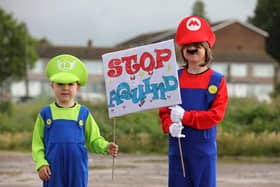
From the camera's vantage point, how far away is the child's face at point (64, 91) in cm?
492

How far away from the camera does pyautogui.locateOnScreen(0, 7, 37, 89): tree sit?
55.3 m

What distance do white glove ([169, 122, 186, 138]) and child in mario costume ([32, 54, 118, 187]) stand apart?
1.55ft

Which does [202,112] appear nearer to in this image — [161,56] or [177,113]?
[177,113]

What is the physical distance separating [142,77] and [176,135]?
643mm

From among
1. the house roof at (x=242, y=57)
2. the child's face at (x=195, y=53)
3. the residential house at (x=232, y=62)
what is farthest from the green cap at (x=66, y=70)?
the house roof at (x=242, y=57)

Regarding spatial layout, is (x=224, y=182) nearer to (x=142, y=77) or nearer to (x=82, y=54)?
(x=142, y=77)

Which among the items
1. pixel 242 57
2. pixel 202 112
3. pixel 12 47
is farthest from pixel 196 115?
pixel 242 57

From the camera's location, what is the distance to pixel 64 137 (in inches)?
191

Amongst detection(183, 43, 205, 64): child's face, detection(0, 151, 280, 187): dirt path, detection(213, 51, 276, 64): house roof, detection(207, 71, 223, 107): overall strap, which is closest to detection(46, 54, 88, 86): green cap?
detection(183, 43, 205, 64): child's face

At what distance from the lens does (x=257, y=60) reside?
217ft

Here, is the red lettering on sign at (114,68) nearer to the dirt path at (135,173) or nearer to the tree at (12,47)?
the dirt path at (135,173)

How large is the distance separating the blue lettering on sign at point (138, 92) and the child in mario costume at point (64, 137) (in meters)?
0.38

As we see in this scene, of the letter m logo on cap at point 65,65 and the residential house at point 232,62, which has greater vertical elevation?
the residential house at point 232,62

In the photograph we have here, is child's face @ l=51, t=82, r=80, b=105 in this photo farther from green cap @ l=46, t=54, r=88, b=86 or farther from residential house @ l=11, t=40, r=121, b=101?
residential house @ l=11, t=40, r=121, b=101
